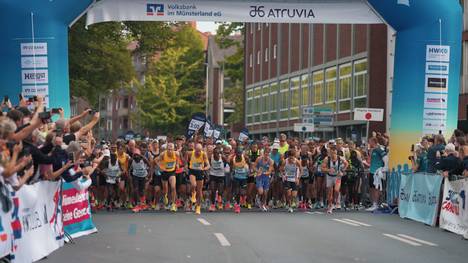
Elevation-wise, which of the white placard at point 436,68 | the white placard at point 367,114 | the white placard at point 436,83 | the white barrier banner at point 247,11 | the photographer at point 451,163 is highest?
the white barrier banner at point 247,11

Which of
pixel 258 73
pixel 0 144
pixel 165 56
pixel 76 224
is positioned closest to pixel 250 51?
pixel 258 73

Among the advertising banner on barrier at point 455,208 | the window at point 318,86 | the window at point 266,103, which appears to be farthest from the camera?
the window at point 266,103

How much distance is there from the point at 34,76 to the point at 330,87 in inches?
1325

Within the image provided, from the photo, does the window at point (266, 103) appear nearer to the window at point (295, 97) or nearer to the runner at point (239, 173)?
the window at point (295, 97)

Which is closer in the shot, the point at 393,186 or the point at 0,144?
the point at 0,144

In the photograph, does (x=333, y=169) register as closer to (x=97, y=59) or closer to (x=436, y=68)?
(x=436, y=68)

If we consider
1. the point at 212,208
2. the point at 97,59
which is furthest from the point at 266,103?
the point at 212,208

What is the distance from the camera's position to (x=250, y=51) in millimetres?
72062

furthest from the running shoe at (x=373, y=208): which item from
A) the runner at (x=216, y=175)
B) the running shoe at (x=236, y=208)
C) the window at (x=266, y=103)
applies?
the window at (x=266, y=103)

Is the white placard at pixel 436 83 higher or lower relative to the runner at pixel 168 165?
higher

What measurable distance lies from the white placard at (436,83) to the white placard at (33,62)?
28.8 feet

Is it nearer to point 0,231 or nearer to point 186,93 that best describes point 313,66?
point 186,93

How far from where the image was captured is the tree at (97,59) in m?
36.0

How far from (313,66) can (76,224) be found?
1606 inches
